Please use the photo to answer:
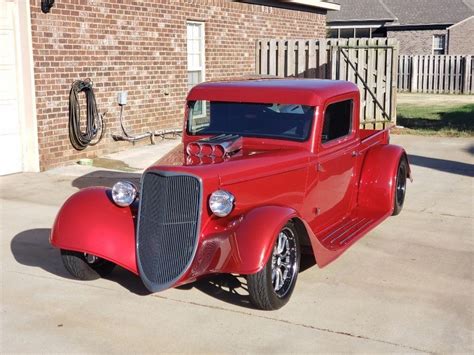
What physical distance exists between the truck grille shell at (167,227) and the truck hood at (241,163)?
11 cm

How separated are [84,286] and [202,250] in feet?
4.50

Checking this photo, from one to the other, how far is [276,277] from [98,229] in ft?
4.75

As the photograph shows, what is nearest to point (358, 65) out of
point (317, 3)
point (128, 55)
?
point (317, 3)

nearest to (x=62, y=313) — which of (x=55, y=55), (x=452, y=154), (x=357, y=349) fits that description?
(x=357, y=349)

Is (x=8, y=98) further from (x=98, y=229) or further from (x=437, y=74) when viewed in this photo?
(x=437, y=74)

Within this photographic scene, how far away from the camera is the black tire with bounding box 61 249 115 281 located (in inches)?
218

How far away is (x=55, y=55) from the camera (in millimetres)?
10898

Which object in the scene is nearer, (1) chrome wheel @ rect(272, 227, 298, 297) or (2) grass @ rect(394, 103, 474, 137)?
(1) chrome wheel @ rect(272, 227, 298, 297)

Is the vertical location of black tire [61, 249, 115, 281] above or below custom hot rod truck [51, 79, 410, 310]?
below

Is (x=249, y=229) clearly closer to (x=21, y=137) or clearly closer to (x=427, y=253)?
(x=427, y=253)

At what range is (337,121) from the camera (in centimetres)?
648

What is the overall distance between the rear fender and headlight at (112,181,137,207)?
280cm

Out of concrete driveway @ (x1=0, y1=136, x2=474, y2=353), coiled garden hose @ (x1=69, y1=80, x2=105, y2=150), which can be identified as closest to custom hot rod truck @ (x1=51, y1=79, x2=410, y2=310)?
concrete driveway @ (x1=0, y1=136, x2=474, y2=353)

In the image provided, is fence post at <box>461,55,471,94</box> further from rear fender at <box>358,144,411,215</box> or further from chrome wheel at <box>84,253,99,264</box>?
chrome wheel at <box>84,253,99,264</box>
